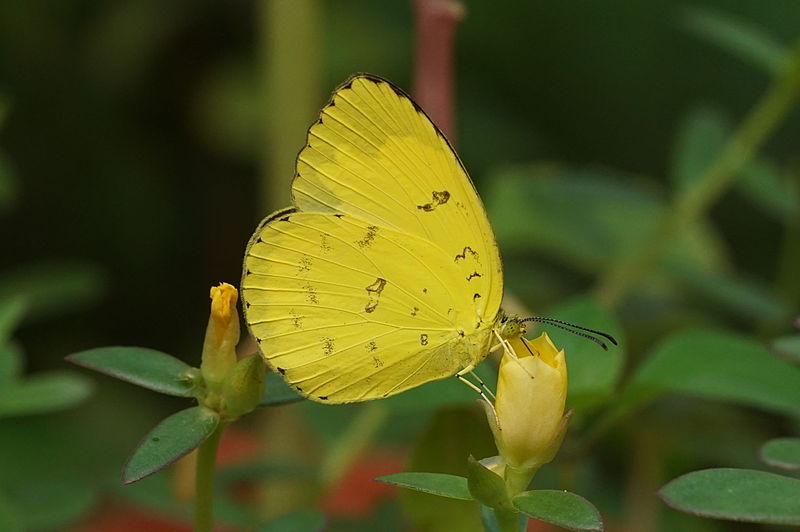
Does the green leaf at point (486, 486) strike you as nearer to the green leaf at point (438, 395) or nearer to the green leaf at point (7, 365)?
the green leaf at point (438, 395)

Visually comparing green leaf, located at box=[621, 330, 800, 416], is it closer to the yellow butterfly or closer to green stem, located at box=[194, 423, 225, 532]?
the yellow butterfly

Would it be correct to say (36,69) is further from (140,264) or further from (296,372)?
(296,372)

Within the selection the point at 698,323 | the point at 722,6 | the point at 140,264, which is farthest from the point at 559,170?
the point at 140,264

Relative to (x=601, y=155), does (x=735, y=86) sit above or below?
above

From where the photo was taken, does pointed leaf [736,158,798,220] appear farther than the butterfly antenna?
Yes

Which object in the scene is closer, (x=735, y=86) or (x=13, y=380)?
(x=13, y=380)

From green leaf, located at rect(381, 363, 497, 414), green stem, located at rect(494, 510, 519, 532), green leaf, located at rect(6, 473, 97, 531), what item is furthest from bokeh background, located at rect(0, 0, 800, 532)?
green stem, located at rect(494, 510, 519, 532)
